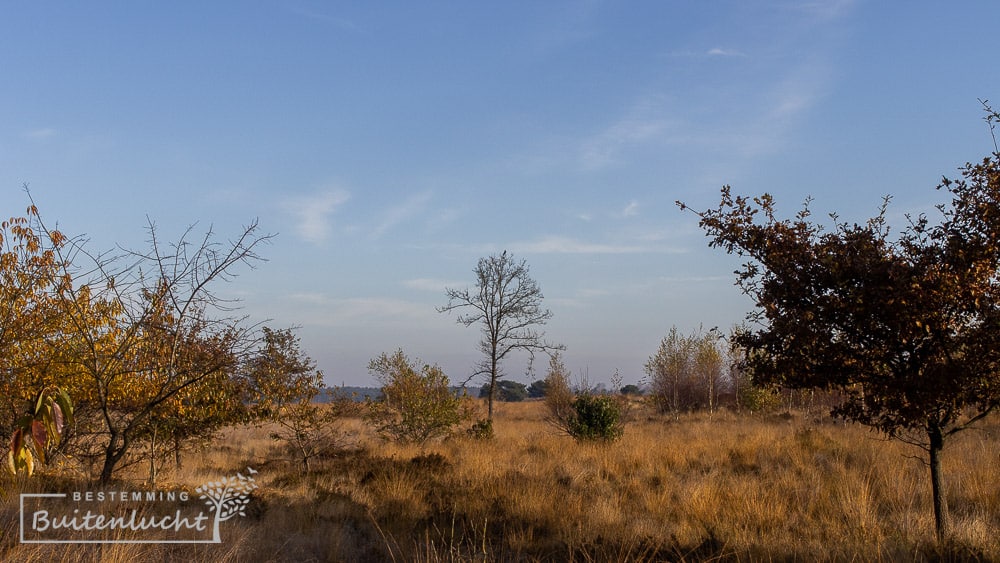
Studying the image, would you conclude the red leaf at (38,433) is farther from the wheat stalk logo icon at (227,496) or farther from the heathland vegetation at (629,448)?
the wheat stalk logo icon at (227,496)

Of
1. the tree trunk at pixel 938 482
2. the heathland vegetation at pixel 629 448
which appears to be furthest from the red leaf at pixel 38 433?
the tree trunk at pixel 938 482

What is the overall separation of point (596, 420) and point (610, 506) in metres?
9.27

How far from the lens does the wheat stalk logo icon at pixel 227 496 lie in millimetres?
8461

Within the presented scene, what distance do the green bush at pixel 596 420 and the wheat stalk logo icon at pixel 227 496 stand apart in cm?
967

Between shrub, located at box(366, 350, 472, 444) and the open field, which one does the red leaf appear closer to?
the open field

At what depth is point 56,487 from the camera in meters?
8.67

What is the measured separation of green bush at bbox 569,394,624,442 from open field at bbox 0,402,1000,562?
2.32 m

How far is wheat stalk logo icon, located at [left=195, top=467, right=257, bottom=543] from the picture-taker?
8.46 m

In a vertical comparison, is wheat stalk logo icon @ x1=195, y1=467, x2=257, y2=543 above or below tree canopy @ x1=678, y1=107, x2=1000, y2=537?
below

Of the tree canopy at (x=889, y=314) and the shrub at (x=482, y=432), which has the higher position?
the tree canopy at (x=889, y=314)

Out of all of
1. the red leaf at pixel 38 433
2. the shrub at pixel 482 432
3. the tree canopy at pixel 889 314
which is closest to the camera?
the red leaf at pixel 38 433

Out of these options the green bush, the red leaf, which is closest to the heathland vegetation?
the red leaf

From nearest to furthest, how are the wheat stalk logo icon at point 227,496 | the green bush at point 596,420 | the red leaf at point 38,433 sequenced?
the red leaf at point 38,433, the wheat stalk logo icon at point 227,496, the green bush at point 596,420

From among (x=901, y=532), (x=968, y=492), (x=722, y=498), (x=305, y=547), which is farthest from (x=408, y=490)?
(x=968, y=492)
